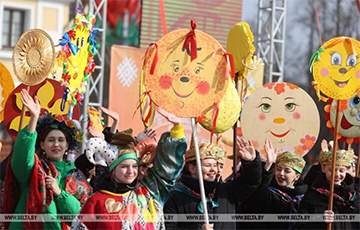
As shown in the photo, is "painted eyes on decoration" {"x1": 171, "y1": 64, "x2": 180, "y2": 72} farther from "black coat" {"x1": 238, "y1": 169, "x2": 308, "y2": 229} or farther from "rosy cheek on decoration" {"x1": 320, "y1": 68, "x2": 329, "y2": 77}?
"rosy cheek on decoration" {"x1": 320, "y1": 68, "x2": 329, "y2": 77}

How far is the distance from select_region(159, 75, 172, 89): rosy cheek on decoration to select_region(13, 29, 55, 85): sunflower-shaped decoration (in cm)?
96

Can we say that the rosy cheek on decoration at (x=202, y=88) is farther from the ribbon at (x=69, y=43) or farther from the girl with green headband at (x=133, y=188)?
the ribbon at (x=69, y=43)

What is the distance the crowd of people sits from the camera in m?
5.47

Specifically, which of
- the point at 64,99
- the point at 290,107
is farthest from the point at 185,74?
the point at 290,107

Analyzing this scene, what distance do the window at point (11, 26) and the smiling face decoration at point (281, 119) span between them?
13.0m

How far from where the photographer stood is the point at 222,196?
645 centimetres

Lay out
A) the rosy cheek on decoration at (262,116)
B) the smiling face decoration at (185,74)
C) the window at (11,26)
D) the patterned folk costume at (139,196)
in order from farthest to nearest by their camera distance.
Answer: the window at (11,26)
the rosy cheek on decoration at (262,116)
the smiling face decoration at (185,74)
the patterned folk costume at (139,196)

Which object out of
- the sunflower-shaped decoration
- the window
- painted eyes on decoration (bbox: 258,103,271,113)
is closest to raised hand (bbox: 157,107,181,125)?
the sunflower-shaped decoration

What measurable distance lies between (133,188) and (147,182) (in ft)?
0.39

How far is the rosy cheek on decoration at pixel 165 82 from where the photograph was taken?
596 centimetres

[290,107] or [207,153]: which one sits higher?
[290,107]

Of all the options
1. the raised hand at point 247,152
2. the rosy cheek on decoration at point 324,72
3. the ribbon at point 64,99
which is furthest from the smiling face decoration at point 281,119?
the ribbon at point 64,99

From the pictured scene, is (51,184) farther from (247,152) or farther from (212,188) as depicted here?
(247,152)

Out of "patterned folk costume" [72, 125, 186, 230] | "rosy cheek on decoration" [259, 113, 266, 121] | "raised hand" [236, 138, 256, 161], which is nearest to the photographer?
"patterned folk costume" [72, 125, 186, 230]
